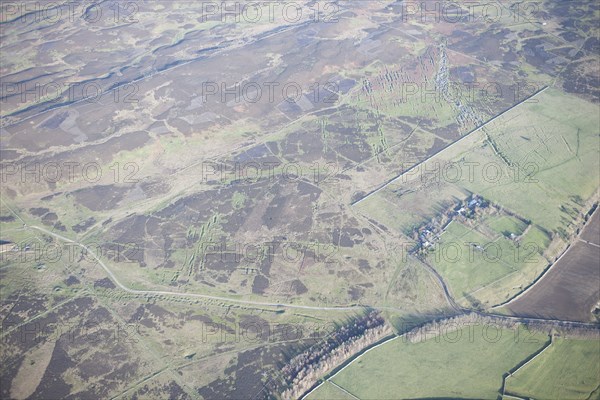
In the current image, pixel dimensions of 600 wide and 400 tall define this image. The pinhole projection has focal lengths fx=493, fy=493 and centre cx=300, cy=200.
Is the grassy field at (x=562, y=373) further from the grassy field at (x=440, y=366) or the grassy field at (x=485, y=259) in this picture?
the grassy field at (x=485, y=259)

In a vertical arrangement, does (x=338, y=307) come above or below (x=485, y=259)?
below

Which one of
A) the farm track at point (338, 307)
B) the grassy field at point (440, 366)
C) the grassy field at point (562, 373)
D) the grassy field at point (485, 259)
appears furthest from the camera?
the grassy field at point (485, 259)

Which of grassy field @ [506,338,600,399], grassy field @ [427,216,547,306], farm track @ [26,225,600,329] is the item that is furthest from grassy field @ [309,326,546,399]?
grassy field @ [427,216,547,306]

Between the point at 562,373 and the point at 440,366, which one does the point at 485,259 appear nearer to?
the point at 562,373

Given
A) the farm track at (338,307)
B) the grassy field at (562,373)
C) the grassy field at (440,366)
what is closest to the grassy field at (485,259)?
the farm track at (338,307)

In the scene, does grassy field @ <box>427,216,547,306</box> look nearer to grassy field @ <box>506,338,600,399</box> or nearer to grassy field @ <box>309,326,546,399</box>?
grassy field @ <box>309,326,546,399</box>

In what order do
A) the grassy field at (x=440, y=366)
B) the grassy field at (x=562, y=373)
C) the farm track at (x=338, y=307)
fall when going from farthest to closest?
the farm track at (x=338, y=307), the grassy field at (x=440, y=366), the grassy field at (x=562, y=373)

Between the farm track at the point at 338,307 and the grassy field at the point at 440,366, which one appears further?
the farm track at the point at 338,307

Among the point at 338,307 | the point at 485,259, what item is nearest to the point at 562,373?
the point at 485,259
